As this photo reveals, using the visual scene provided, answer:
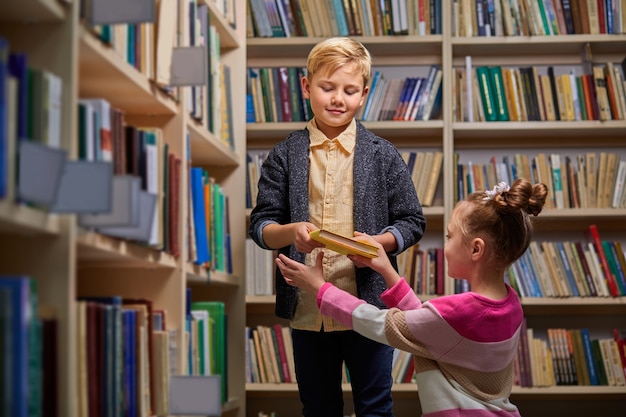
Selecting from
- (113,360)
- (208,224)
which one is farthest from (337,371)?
(113,360)

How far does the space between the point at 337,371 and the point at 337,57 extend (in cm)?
83

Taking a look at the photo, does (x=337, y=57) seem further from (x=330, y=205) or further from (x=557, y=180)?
(x=557, y=180)

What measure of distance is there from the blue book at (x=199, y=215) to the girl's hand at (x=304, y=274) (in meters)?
0.23

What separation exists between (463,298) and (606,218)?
6.75ft

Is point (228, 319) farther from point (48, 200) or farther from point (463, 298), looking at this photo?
point (48, 200)

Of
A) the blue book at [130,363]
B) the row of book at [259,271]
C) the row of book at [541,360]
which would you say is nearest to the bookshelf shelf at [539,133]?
the row of book at [541,360]

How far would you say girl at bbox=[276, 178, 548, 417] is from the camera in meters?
2.12

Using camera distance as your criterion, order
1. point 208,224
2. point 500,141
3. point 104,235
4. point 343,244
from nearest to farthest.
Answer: point 104,235, point 343,244, point 208,224, point 500,141

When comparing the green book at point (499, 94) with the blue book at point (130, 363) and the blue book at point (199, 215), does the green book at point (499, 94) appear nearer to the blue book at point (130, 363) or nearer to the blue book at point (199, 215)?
the blue book at point (199, 215)

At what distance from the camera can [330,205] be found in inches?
91.9

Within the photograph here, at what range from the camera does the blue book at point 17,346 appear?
118 cm

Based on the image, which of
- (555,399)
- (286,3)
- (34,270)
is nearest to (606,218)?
(555,399)

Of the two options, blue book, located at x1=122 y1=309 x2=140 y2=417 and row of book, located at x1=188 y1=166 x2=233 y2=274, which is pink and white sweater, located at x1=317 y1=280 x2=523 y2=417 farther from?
blue book, located at x1=122 y1=309 x2=140 y2=417

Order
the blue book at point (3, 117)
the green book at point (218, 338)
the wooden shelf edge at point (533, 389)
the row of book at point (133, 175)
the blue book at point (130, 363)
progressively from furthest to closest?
the wooden shelf edge at point (533, 389) < the green book at point (218, 338) < the blue book at point (130, 363) < the row of book at point (133, 175) < the blue book at point (3, 117)
